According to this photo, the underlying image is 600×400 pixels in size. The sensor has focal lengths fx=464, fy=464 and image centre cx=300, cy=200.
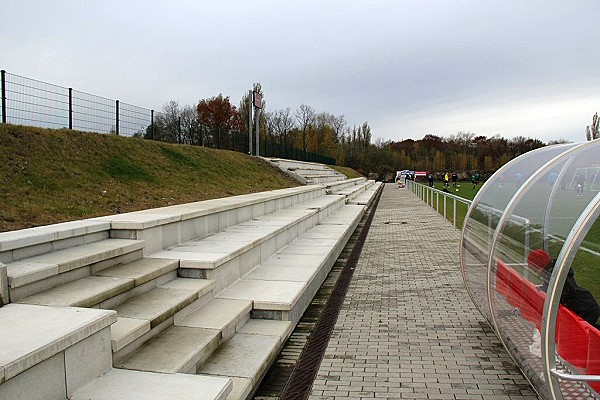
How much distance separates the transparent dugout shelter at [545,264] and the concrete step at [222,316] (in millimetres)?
2420

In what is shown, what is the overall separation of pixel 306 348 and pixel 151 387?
2107 mm

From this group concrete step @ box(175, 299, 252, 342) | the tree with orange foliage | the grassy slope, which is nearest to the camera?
concrete step @ box(175, 299, 252, 342)

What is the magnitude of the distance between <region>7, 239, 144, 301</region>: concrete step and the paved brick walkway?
227cm

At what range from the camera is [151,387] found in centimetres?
291

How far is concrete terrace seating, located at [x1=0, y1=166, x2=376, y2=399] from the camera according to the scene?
2.74 metres

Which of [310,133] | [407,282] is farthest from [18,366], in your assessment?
[310,133]

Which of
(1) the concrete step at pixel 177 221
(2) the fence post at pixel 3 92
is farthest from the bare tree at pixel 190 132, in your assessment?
(1) the concrete step at pixel 177 221

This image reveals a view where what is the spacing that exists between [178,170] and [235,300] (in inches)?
419

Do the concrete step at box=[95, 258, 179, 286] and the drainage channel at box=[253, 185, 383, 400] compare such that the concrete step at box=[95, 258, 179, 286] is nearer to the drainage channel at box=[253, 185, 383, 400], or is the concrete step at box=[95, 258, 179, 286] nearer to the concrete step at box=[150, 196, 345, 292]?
the concrete step at box=[150, 196, 345, 292]

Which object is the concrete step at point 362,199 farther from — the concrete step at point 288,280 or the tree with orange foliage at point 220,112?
the tree with orange foliage at point 220,112

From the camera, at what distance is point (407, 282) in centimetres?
761

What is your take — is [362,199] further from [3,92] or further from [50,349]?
[50,349]

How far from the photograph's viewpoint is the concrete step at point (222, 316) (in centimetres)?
420

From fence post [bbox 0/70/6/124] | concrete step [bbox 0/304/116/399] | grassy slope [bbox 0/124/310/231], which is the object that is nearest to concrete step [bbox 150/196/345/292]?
concrete step [bbox 0/304/116/399]
